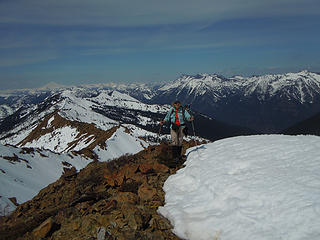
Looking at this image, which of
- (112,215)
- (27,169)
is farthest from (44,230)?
(27,169)

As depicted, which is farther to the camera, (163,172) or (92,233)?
(163,172)

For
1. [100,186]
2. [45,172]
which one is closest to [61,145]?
[45,172]

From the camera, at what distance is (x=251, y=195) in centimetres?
855

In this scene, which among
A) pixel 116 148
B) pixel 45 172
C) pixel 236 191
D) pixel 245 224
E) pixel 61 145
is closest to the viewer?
pixel 245 224

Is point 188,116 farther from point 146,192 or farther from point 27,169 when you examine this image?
point 27,169

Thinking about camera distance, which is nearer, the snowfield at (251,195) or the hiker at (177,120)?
the snowfield at (251,195)

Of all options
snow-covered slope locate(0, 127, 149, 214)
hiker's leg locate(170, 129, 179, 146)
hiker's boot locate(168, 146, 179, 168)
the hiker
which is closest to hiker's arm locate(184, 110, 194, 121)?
the hiker

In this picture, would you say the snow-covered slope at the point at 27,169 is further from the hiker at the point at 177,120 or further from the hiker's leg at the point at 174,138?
the hiker at the point at 177,120

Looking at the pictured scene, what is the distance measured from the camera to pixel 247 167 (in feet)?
36.2

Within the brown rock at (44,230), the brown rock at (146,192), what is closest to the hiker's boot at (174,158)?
the brown rock at (146,192)

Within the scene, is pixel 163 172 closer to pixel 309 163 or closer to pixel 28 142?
pixel 309 163

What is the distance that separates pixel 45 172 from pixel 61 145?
79.1 meters

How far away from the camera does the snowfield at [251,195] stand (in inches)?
275

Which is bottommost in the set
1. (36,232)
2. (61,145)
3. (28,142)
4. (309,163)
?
(28,142)
